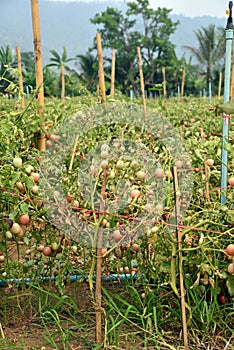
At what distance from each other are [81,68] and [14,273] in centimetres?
2969

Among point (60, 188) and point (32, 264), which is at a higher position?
point (60, 188)

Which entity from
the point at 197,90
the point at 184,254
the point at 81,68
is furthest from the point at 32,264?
the point at 197,90

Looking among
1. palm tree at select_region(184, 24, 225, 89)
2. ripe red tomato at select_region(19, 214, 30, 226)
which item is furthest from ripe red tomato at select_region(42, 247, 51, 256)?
palm tree at select_region(184, 24, 225, 89)

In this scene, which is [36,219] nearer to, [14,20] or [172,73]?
[172,73]

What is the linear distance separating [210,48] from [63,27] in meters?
125

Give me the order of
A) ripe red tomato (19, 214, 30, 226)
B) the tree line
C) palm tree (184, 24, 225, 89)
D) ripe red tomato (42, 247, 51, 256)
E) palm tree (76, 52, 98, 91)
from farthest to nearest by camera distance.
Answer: palm tree (184, 24, 225, 89), the tree line, palm tree (76, 52, 98, 91), ripe red tomato (42, 247, 51, 256), ripe red tomato (19, 214, 30, 226)

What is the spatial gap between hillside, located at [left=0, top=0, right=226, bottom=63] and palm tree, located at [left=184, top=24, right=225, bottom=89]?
103m

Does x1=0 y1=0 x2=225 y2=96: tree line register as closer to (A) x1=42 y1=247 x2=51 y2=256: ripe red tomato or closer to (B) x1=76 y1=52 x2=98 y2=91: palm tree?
(B) x1=76 y1=52 x2=98 y2=91: palm tree

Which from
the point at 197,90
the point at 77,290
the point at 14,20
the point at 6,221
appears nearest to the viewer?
the point at 6,221

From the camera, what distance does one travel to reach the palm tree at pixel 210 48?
31109 millimetres

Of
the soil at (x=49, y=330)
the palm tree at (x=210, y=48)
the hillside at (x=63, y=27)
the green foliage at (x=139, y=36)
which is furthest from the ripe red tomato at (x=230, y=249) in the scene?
the hillside at (x=63, y=27)

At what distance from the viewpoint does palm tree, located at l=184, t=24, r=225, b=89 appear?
31109 mm

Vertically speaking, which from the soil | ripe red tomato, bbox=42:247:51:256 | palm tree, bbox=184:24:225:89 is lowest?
the soil

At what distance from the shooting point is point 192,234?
6.62 ft
